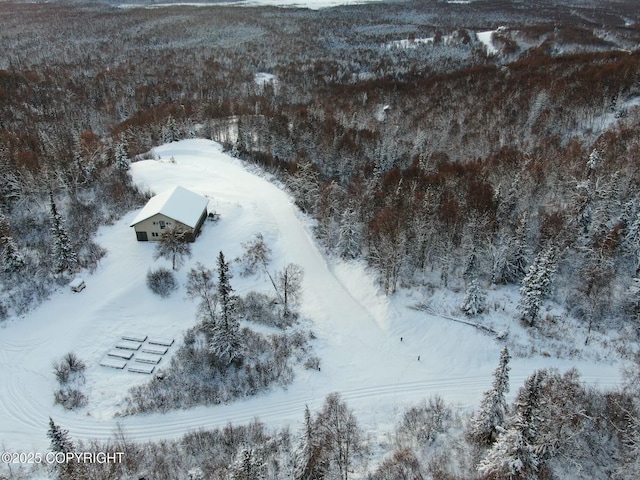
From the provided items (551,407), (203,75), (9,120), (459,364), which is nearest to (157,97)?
(203,75)

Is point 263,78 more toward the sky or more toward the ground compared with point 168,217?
more toward the sky

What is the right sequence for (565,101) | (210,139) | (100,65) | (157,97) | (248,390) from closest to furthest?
1. (248,390)
2. (565,101)
3. (210,139)
4. (157,97)
5. (100,65)

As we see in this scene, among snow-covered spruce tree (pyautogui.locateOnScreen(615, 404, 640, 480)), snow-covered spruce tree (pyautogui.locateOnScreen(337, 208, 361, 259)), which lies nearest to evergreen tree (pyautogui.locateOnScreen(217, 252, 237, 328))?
snow-covered spruce tree (pyautogui.locateOnScreen(337, 208, 361, 259))

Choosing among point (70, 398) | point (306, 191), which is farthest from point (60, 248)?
point (306, 191)

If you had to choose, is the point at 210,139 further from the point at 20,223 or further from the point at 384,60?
A: the point at 384,60

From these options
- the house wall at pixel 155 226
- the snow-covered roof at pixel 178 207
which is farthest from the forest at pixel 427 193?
the snow-covered roof at pixel 178 207

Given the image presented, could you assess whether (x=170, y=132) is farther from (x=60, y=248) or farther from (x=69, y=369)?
(x=69, y=369)

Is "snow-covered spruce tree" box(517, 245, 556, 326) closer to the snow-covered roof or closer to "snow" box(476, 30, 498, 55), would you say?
the snow-covered roof

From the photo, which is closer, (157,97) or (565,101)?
(565,101)
